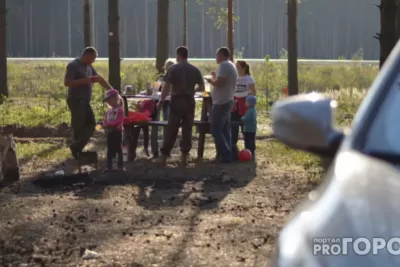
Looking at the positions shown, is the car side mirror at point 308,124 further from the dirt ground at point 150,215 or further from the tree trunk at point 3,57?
the tree trunk at point 3,57

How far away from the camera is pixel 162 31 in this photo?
24500mm

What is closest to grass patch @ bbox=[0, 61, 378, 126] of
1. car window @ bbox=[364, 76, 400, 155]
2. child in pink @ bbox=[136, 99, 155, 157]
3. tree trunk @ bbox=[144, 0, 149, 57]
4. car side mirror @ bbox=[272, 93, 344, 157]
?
child in pink @ bbox=[136, 99, 155, 157]

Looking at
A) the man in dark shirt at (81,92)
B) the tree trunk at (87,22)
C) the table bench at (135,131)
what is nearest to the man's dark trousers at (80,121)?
the man in dark shirt at (81,92)

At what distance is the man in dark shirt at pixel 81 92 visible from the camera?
1216 cm

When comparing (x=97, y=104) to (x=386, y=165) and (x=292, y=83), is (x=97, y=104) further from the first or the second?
(x=386, y=165)

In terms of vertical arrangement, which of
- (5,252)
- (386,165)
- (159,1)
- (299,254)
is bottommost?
(5,252)

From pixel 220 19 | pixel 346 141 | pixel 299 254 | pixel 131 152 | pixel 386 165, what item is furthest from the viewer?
pixel 220 19

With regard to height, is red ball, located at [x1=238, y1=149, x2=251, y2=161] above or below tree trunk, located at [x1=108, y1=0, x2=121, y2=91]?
below

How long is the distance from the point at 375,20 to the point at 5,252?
109006 millimetres

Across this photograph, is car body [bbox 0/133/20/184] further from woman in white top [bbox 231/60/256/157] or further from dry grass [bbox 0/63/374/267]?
woman in white top [bbox 231/60/256/157]

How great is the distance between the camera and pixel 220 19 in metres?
27.0

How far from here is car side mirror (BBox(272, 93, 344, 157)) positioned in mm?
3328

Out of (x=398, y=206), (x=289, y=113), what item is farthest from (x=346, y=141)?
(x=398, y=206)

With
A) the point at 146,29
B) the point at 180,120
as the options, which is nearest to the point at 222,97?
the point at 180,120
